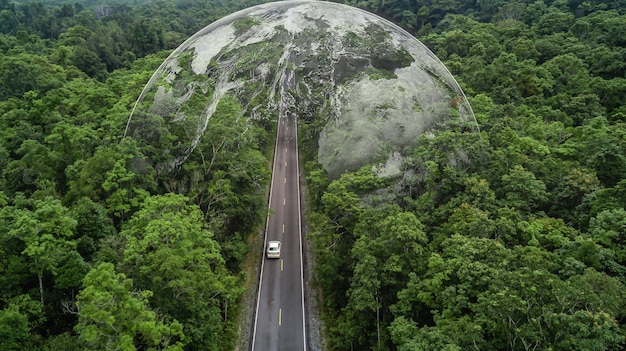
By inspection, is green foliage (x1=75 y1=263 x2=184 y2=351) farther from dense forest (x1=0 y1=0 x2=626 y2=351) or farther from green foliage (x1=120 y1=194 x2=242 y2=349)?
green foliage (x1=120 y1=194 x2=242 y2=349)

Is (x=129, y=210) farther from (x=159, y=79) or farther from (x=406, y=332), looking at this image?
(x=406, y=332)

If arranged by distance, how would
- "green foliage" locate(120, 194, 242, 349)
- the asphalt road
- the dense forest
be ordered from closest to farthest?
the dense forest, "green foliage" locate(120, 194, 242, 349), the asphalt road

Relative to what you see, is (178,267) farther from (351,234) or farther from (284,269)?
(284,269)

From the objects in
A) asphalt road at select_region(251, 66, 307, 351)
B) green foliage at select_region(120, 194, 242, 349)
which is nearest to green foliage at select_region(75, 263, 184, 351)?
green foliage at select_region(120, 194, 242, 349)

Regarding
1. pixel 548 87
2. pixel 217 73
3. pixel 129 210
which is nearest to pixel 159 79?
pixel 217 73

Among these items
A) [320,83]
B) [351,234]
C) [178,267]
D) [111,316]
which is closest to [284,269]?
[351,234]
